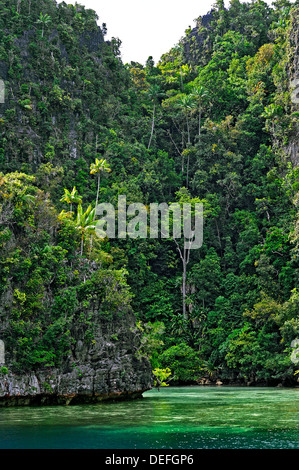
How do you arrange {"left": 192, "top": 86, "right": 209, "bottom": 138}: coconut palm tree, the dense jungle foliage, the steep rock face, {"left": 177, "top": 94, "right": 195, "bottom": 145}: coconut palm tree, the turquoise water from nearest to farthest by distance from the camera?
the turquoise water, the steep rock face, the dense jungle foliage, {"left": 192, "top": 86, "right": 209, "bottom": 138}: coconut palm tree, {"left": 177, "top": 94, "right": 195, "bottom": 145}: coconut palm tree

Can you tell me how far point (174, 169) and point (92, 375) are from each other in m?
32.0

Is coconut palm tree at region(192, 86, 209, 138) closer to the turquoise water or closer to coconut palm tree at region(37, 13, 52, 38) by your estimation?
coconut palm tree at region(37, 13, 52, 38)

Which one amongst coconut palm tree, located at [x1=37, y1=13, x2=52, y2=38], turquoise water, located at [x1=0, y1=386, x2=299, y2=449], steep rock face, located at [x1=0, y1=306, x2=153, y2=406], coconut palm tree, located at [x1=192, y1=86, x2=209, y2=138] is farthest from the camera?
coconut palm tree, located at [x1=192, y1=86, x2=209, y2=138]

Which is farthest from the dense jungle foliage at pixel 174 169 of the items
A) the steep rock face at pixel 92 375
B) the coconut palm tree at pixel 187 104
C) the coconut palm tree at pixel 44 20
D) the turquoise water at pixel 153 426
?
the turquoise water at pixel 153 426

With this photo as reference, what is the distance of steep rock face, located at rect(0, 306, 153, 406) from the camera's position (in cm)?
A: 2003

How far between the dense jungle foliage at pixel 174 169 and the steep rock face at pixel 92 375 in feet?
3.32

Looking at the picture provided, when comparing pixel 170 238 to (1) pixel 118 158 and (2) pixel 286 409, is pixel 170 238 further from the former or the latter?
(2) pixel 286 409

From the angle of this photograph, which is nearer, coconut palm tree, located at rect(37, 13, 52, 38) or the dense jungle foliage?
the dense jungle foliage

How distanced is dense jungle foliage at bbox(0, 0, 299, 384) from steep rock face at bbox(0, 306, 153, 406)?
1013 millimetres

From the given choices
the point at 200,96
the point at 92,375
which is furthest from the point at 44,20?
the point at 92,375

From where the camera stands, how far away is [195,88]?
171 ft

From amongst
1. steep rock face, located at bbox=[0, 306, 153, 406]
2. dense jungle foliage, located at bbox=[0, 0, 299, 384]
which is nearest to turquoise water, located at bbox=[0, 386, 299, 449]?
steep rock face, located at bbox=[0, 306, 153, 406]

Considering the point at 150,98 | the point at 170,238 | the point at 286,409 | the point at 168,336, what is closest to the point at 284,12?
the point at 150,98

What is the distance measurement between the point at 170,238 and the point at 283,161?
11412 mm
